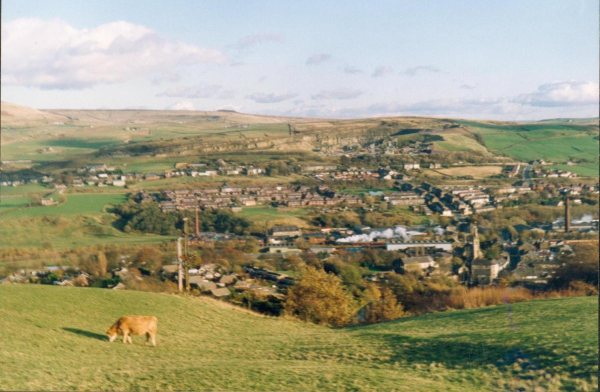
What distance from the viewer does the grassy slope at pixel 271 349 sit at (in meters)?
7.56

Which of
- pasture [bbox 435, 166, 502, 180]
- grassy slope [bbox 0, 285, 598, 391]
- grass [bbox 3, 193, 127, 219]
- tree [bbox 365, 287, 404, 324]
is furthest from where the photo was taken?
pasture [bbox 435, 166, 502, 180]

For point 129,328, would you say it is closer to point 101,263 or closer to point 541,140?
point 101,263

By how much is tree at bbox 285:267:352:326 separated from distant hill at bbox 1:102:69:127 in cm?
3871

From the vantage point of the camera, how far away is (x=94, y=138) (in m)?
52.9

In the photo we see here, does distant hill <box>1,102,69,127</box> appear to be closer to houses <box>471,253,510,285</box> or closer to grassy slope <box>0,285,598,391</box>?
grassy slope <box>0,285,598,391</box>

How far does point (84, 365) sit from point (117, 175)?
33190 millimetres

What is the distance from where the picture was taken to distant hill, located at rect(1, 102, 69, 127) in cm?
4794

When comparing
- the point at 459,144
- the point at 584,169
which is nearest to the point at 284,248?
the point at 459,144

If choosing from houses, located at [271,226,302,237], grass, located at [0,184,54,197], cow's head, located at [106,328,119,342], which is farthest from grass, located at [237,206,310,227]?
cow's head, located at [106,328,119,342]

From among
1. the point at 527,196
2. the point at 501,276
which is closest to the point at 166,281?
the point at 501,276

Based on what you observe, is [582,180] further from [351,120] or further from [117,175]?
[117,175]

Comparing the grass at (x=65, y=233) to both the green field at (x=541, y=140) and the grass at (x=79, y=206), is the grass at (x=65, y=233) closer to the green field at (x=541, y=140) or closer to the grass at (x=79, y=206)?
the grass at (x=79, y=206)

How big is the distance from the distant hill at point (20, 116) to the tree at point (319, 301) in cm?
3871

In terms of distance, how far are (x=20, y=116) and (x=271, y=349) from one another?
169 ft
